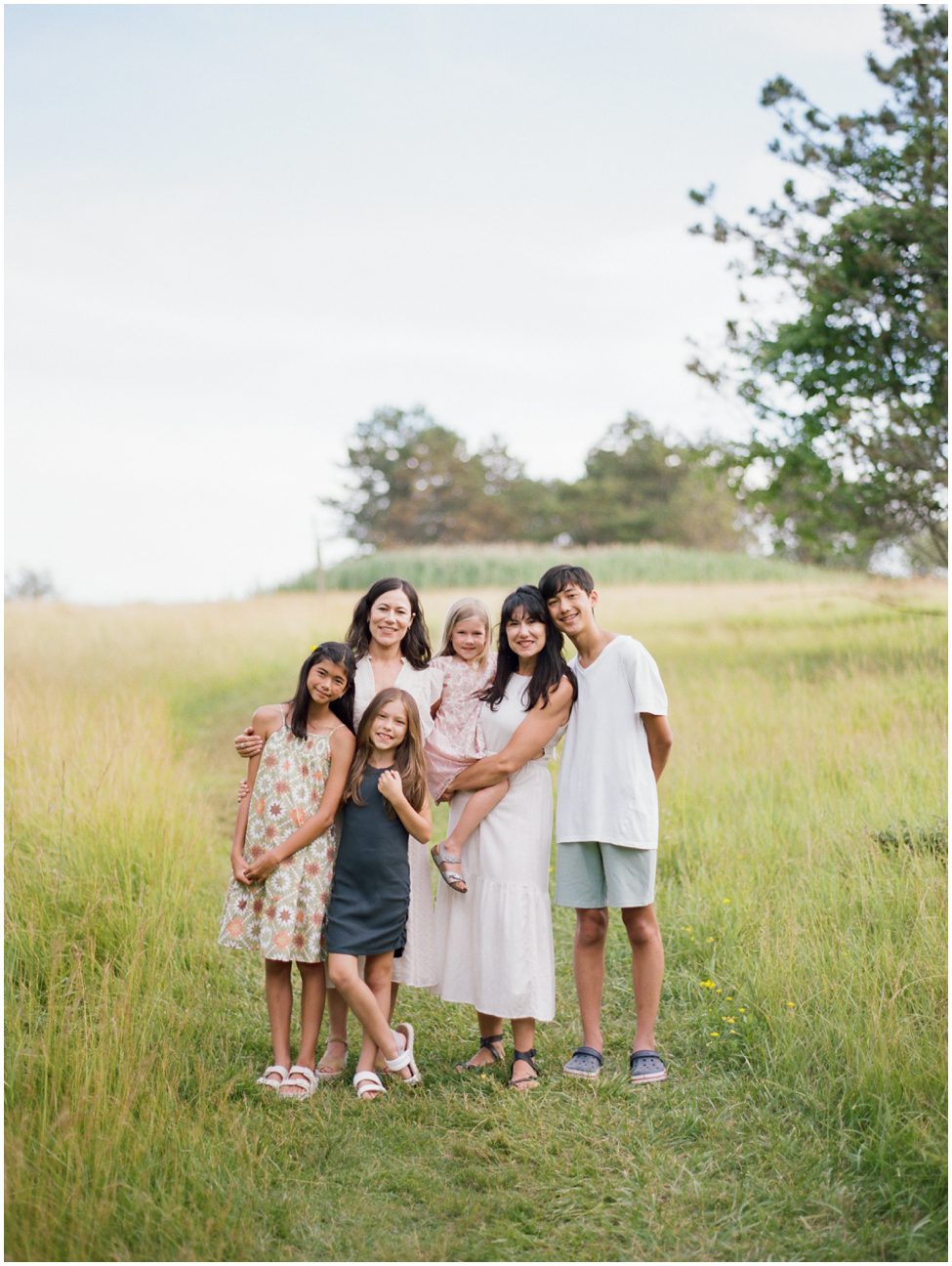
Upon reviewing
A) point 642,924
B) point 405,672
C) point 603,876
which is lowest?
point 642,924

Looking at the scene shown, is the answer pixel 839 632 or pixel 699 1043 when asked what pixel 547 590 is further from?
pixel 839 632

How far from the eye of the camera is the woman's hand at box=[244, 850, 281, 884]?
4164 millimetres

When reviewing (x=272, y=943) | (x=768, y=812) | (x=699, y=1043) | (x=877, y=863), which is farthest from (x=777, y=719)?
(x=272, y=943)

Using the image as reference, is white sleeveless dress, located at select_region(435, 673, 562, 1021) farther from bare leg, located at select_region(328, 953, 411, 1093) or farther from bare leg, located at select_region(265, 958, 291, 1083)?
bare leg, located at select_region(265, 958, 291, 1083)

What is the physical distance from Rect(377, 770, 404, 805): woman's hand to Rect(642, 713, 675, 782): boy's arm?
37.5 inches

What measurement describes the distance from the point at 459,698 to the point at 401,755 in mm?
355

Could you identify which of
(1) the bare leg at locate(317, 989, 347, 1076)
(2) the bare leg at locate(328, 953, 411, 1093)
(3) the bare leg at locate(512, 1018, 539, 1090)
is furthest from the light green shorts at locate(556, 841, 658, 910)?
(1) the bare leg at locate(317, 989, 347, 1076)

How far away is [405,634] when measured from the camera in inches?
180

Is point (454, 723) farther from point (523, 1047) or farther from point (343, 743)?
point (523, 1047)

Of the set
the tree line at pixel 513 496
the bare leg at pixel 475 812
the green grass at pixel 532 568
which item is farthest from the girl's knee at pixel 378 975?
the tree line at pixel 513 496

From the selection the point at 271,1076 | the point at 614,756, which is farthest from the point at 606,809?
the point at 271,1076

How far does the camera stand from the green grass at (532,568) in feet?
102

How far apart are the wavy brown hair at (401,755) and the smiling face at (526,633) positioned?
451 mm

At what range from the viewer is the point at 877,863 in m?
5.43
